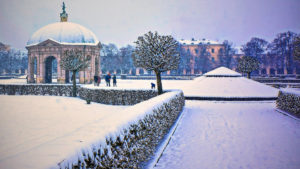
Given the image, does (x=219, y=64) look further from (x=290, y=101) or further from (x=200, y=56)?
(x=290, y=101)

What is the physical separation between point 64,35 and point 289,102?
34.2 metres

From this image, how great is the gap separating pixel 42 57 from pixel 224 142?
118ft

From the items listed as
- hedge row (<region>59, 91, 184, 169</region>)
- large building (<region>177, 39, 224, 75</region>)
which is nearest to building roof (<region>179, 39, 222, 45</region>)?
large building (<region>177, 39, 224, 75</region>)

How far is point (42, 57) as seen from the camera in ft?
121

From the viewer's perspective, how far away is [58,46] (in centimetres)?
3628

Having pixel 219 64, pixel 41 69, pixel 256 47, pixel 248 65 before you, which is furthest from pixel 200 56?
pixel 41 69

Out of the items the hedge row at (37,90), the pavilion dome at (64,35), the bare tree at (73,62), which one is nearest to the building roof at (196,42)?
the pavilion dome at (64,35)

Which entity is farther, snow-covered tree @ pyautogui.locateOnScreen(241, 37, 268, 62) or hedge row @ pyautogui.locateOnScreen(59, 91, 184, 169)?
snow-covered tree @ pyautogui.locateOnScreen(241, 37, 268, 62)

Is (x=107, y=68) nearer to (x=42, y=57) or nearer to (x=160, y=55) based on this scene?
(x=42, y=57)

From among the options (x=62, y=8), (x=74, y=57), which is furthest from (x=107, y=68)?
(x=74, y=57)

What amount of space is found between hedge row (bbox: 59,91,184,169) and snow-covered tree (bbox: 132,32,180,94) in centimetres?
896

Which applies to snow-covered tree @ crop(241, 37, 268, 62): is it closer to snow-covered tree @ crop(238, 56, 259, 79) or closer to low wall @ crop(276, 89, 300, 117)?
snow-covered tree @ crop(238, 56, 259, 79)

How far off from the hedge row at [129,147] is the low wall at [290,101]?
888cm

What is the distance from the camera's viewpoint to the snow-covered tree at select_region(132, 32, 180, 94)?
16.7 meters
